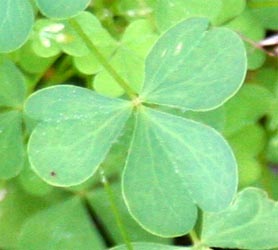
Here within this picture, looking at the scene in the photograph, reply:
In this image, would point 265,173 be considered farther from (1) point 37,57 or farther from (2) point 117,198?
(1) point 37,57

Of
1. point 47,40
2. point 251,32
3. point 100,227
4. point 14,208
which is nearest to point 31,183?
point 14,208

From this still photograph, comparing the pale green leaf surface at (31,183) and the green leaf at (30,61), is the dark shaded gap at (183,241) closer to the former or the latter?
the pale green leaf surface at (31,183)

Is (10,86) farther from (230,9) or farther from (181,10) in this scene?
(230,9)

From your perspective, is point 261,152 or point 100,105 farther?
point 261,152

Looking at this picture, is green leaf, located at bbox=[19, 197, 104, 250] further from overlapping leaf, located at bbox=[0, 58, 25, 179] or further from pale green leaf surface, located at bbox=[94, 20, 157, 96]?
pale green leaf surface, located at bbox=[94, 20, 157, 96]

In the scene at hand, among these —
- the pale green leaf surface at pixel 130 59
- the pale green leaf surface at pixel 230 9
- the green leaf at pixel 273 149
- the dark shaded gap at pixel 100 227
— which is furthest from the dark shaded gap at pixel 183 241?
the pale green leaf surface at pixel 230 9

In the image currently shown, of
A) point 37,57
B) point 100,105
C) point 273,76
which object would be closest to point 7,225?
point 37,57

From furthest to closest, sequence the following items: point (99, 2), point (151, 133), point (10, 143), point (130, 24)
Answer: point (99, 2), point (130, 24), point (10, 143), point (151, 133)

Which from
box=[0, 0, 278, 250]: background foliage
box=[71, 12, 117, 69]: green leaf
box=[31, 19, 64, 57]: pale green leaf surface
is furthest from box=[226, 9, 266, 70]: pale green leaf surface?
box=[31, 19, 64, 57]: pale green leaf surface
